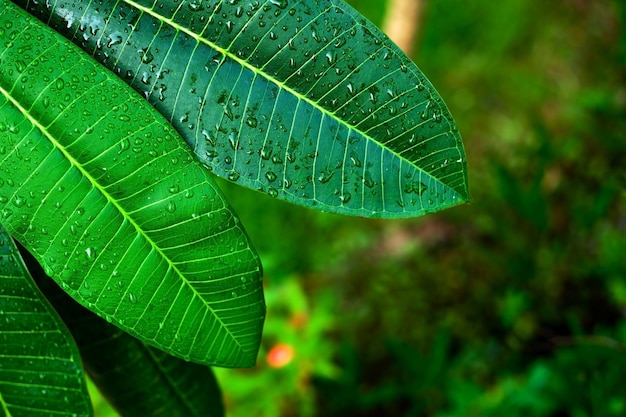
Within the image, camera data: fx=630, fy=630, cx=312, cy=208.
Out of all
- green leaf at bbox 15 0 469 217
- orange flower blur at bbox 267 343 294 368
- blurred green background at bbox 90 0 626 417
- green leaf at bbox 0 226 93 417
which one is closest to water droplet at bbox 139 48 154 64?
green leaf at bbox 15 0 469 217

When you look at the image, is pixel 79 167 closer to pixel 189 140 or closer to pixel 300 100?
pixel 189 140

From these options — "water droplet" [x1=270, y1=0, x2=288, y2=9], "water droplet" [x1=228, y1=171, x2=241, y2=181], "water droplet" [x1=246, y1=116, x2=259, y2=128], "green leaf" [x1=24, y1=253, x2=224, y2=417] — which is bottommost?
"green leaf" [x1=24, y1=253, x2=224, y2=417]

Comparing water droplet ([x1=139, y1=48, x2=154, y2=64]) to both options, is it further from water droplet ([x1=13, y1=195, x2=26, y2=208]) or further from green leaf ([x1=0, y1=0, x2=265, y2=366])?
water droplet ([x1=13, y1=195, x2=26, y2=208])

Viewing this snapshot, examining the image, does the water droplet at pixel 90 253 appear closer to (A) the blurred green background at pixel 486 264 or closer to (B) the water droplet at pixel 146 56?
(B) the water droplet at pixel 146 56

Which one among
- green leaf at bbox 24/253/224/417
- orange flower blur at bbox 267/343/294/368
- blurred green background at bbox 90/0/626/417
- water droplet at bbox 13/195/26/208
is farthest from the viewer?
orange flower blur at bbox 267/343/294/368

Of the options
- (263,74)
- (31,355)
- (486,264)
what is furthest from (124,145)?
(486,264)
